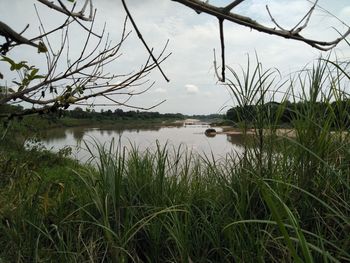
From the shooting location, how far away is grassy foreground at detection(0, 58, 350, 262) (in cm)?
178

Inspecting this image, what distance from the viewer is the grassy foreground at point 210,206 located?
1.78 metres

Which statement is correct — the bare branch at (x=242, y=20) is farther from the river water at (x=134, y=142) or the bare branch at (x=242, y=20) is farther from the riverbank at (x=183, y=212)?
the river water at (x=134, y=142)

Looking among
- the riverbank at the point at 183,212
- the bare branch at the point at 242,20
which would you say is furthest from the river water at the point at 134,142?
the bare branch at the point at 242,20

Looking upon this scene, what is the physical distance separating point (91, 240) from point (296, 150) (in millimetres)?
1237

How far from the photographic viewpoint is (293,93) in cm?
218

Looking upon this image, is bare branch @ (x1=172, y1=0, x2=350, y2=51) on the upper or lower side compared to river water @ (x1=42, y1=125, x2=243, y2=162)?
upper

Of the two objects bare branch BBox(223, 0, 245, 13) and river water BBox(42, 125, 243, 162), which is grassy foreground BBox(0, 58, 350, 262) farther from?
bare branch BBox(223, 0, 245, 13)

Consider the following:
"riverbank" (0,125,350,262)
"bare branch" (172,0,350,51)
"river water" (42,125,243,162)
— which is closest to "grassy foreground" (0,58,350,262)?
"riverbank" (0,125,350,262)

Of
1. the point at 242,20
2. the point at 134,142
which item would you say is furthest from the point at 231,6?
the point at 134,142

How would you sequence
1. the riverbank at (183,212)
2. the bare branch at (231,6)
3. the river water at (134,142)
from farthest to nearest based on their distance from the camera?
the river water at (134,142), the riverbank at (183,212), the bare branch at (231,6)

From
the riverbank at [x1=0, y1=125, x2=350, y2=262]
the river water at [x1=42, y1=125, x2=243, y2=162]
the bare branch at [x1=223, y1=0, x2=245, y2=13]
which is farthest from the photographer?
the river water at [x1=42, y1=125, x2=243, y2=162]

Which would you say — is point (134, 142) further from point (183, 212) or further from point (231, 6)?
point (231, 6)

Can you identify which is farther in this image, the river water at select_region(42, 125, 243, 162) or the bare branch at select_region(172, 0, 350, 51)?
the river water at select_region(42, 125, 243, 162)

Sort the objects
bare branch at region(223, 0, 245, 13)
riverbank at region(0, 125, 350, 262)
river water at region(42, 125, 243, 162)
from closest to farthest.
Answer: bare branch at region(223, 0, 245, 13)
riverbank at region(0, 125, 350, 262)
river water at region(42, 125, 243, 162)
